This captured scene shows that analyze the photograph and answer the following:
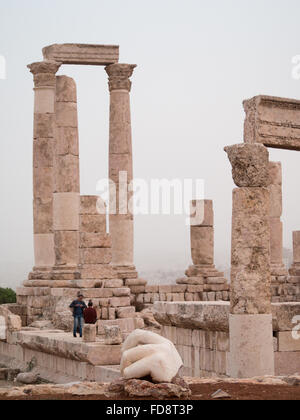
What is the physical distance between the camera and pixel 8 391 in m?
13.2

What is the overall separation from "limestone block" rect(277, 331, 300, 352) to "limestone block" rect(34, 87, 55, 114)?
1700cm

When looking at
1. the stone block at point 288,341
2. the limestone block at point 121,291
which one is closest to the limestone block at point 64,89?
the limestone block at point 121,291

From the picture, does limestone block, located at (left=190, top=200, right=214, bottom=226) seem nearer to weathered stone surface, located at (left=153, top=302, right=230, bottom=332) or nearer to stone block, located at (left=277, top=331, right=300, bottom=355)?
weathered stone surface, located at (left=153, top=302, right=230, bottom=332)

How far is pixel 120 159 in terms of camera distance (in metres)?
32.9

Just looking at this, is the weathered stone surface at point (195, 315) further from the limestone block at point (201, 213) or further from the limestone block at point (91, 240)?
the limestone block at point (201, 213)

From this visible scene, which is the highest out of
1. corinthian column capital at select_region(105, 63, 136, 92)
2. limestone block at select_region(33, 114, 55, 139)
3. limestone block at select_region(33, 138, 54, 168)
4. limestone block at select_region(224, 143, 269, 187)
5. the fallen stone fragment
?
corinthian column capital at select_region(105, 63, 136, 92)

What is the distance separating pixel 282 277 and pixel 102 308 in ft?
32.3

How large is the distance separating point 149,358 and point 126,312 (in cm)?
1663

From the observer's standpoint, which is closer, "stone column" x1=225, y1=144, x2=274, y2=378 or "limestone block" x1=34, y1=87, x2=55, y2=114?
"stone column" x1=225, y1=144, x2=274, y2=378

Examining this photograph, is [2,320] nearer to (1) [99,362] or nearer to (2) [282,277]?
(1) [99,362]

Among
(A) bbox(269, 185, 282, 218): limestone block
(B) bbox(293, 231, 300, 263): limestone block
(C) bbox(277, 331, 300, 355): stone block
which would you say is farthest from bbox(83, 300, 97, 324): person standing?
(B) bbox(293, 231, 300, 263): limestone block

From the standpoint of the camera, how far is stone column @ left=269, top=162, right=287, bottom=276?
1406 inches

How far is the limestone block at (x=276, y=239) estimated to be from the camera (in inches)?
1416
